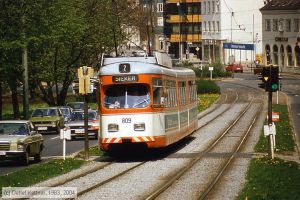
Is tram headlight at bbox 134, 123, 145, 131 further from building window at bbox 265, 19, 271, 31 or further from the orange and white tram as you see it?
building window at bbox 265, 19, 271, 31

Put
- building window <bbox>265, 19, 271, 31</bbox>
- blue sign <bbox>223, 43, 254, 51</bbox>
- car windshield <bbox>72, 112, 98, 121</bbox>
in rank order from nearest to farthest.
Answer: car windshield <bbox>72, 112, 98, 121</bbox> < blue sign <bbox>223, 43, 254, 51</bbox> < building window <bbox>265, 19, 271, 31</bbox>

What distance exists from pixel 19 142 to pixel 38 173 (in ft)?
11.0

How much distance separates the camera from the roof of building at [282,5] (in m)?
119

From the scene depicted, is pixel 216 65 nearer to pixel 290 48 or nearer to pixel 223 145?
pixel 290 48

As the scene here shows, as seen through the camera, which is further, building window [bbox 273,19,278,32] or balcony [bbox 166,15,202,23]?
balcony [bbox 166,15,202,23]

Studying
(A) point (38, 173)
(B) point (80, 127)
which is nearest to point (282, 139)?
(B) point (80, 127)

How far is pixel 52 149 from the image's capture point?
42562mm

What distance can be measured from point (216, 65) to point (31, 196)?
9125 centimetres

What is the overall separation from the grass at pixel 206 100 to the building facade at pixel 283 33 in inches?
1294

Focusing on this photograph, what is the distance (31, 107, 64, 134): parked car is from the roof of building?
67.4 metres

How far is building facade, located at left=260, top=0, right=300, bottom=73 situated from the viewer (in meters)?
119

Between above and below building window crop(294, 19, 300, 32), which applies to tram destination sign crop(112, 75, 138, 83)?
below

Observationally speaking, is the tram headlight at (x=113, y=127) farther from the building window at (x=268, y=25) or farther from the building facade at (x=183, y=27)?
the building facade at (x=183, y=27)

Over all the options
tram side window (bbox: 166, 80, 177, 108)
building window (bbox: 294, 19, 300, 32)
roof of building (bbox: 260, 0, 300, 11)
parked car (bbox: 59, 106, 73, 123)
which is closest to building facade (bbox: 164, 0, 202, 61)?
roof of building (bbox: 260, 0, 300, 11)
